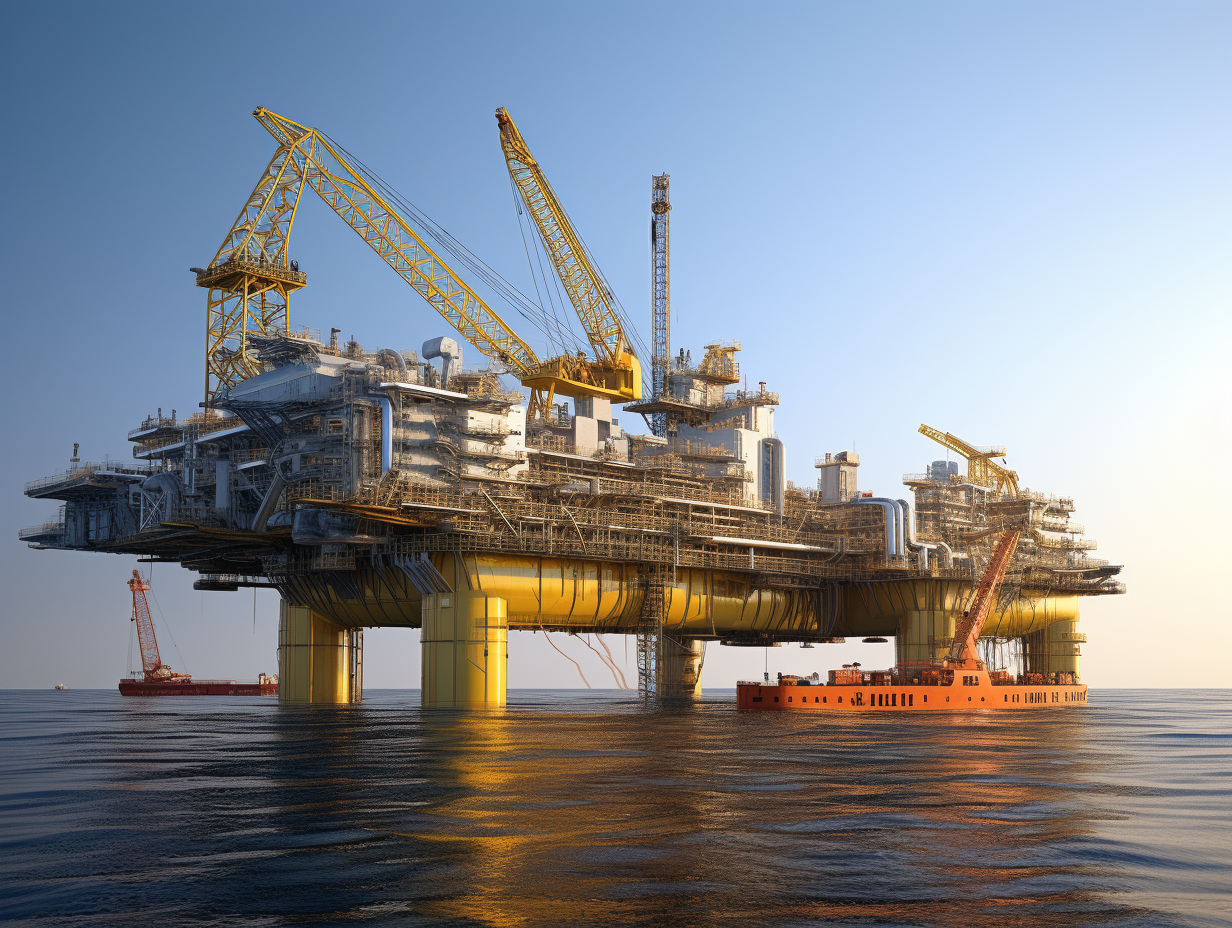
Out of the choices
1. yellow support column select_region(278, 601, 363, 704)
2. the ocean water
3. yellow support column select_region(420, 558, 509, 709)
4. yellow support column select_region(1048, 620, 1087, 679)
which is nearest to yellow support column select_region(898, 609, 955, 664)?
yellow support column select_region(1048, 620, 1087, 679)

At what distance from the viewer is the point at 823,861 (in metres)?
24.6

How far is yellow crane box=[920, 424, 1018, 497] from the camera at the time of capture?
119 m

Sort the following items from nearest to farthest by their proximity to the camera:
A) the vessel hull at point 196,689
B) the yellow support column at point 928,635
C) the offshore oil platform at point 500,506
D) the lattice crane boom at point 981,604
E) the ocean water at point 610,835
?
the ocean water at point 610,835 < the offshore oil platform at point 500,506 < the lattice crane boom at point 981,604 < the yellow support column at point 928,635 < the vessel hull at point 196,689

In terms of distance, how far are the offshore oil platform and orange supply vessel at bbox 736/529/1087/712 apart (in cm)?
234

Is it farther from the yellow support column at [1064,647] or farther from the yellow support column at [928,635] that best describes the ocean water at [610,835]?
the yellow support column at [1064,647]

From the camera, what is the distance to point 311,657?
94312 mm

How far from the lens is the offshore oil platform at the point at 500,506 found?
76875mm

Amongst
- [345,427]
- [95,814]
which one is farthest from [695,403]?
[95,814]

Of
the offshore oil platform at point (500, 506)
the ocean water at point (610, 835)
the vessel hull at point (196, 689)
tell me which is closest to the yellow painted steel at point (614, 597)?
the offshore oil platform at point (500, 506)

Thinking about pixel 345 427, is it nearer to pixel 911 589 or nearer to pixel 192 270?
pixel 192 270

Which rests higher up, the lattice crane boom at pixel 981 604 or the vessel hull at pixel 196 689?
the lattice crane boom at pixel 981 604

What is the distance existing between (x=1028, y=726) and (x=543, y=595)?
1268 inches

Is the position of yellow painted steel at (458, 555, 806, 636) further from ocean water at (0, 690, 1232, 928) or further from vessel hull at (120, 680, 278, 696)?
vessel hull at (120, 680, 278, 696)

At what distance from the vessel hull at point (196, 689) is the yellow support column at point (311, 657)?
78384 millimetres
